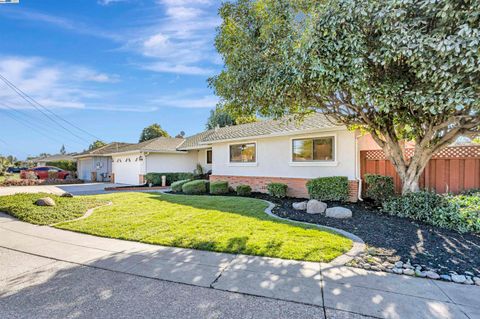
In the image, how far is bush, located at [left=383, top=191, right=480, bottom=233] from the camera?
5.89m

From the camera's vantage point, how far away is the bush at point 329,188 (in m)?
9.60

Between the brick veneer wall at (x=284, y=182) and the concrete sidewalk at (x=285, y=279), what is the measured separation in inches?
256

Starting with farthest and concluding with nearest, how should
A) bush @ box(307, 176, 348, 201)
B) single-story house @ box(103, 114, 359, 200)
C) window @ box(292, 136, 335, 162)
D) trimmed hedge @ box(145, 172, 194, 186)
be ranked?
trimmed hedge @ box(145, 172, 194, 186) → window @ box(292, 136, 335, 162) → single-story house @ box(103, 114, 359, 200) → bush @ box(307, 176, 348, 201)

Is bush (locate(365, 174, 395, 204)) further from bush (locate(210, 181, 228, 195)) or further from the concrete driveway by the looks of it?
the concrete driveway

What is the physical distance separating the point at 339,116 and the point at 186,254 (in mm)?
6748

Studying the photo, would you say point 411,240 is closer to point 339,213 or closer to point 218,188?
point 339,213

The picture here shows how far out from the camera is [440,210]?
6.38 m

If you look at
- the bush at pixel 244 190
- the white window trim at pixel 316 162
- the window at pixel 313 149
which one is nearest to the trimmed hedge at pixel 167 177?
the bush at pixel 244 190

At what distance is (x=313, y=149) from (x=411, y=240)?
630 cm

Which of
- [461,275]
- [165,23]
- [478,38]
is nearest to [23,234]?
[165,23]

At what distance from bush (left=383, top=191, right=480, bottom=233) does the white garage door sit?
18.2 m

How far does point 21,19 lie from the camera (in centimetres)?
1144

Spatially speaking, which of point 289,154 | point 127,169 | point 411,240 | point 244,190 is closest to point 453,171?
point 411,240

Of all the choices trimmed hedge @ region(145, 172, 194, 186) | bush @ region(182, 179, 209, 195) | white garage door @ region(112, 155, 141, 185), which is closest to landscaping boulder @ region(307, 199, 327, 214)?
bush @ region(182, 179, 209, 195)
